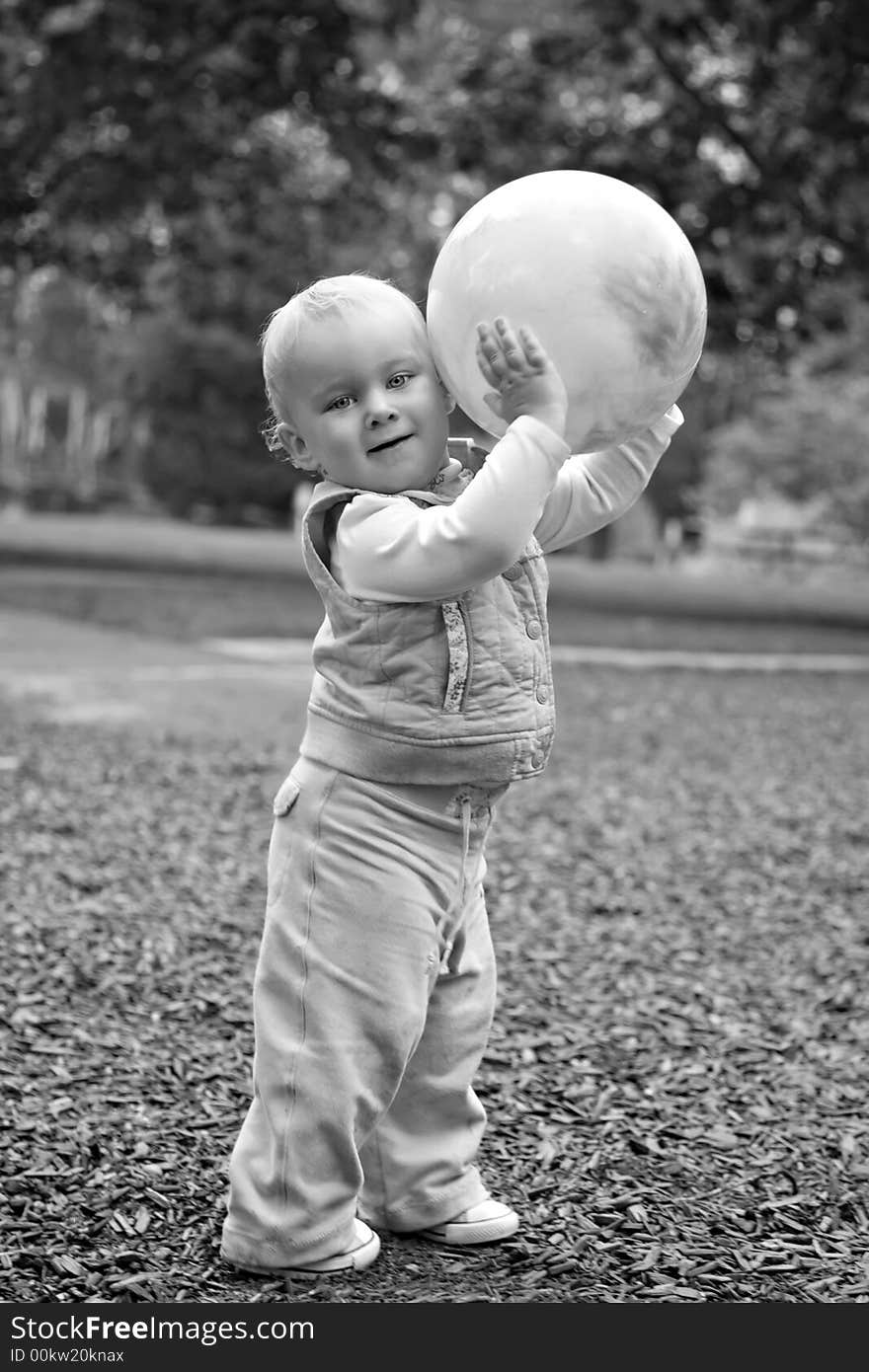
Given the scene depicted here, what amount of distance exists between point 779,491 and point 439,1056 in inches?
1482

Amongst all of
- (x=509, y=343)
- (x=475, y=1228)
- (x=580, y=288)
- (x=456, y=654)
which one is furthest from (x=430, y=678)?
(x=475, y=1228)

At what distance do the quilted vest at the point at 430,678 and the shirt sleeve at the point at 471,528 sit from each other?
107 mm

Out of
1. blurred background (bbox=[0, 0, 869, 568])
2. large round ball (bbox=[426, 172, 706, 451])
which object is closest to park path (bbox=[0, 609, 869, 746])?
blurred background (bbox=[0, 0, 869, 568])

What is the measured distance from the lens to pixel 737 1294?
2.85 metres

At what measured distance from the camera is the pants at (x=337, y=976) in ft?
8.87

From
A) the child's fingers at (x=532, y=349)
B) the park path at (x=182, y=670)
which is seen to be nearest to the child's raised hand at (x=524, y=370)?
the child's fingers at (x=532, y=349)

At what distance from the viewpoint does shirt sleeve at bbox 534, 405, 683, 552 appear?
9.31 feet

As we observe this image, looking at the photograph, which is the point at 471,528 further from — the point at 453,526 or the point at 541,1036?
the point at 541,1036

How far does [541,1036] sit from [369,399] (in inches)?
86.3

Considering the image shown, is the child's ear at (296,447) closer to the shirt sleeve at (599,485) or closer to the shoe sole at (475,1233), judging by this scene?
the shirt sleeve at (599,485)

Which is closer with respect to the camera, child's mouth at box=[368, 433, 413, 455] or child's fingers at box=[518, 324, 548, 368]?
child's fingers at box=[518, 324, 548, 368]

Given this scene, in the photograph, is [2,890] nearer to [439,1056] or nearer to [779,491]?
[439,1056]

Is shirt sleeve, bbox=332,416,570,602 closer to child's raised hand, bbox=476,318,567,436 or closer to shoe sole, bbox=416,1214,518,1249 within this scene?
child's raised hand, bbox=476,318,567,436

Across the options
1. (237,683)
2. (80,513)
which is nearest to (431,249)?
(237,683)
